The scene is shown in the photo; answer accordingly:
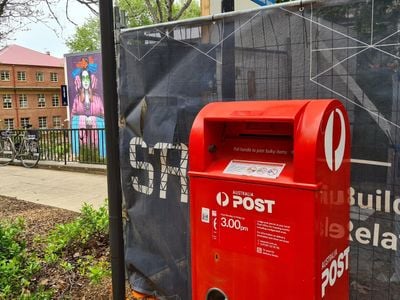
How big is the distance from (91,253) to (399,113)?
10.5 ft

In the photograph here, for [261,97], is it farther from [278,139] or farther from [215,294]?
[215,294]

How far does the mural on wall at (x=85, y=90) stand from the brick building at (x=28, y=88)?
125ft

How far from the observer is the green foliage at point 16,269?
3.34 meters

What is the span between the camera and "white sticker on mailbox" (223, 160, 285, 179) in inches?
70.2

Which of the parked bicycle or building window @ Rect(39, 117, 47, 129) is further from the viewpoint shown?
building window @ Rect(39, 117, 47, 129)

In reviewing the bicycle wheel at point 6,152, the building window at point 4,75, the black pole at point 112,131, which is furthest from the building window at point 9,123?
the black pole at point 112,131

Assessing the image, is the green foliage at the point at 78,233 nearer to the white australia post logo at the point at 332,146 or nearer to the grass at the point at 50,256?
the grass at the point at 50,256

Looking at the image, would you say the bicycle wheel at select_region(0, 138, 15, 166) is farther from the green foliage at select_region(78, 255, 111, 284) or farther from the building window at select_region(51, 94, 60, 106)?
the building window at select_region(51, 94, 60, 106)

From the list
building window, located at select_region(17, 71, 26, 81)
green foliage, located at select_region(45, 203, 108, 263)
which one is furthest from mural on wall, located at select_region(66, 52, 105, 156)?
building window, located at select_region(17, 71, 26, 81)

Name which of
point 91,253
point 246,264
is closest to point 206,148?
point 246,264

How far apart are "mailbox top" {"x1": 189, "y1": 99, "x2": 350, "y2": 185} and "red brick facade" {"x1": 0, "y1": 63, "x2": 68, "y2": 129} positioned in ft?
167

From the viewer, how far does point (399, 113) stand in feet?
6.66

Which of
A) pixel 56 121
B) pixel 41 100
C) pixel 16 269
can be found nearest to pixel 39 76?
pixel 41 100

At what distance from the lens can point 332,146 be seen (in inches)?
70.7
